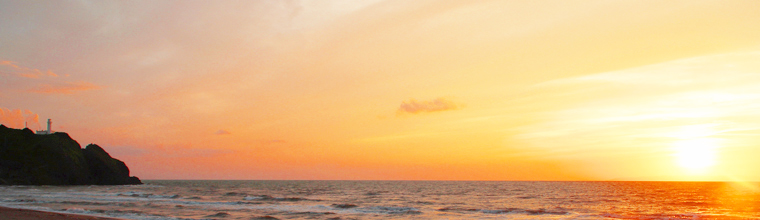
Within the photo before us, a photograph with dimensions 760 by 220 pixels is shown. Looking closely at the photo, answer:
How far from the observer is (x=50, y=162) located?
293 ft

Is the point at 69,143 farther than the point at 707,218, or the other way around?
the point at 69,143

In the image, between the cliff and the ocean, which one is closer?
the ocean

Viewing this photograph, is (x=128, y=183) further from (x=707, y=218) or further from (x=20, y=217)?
(x=707, y=218)

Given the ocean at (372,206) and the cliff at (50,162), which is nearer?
the ocean at (372,206)

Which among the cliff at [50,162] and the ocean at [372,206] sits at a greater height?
the cliff at [50,162]

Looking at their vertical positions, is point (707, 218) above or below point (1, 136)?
below

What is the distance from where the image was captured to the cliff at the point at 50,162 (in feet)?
278

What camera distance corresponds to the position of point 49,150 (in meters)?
92.2

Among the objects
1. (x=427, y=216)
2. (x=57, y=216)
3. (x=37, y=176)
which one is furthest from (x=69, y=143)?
(x=427, y=216)

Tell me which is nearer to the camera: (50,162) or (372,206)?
(372,206)

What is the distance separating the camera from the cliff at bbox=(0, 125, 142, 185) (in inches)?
3334

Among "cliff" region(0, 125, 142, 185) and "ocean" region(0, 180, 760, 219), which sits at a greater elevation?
"cliff" region(0, 125, 142, 185)

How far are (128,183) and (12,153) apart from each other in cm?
2767

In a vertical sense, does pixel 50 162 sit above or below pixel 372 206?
above
